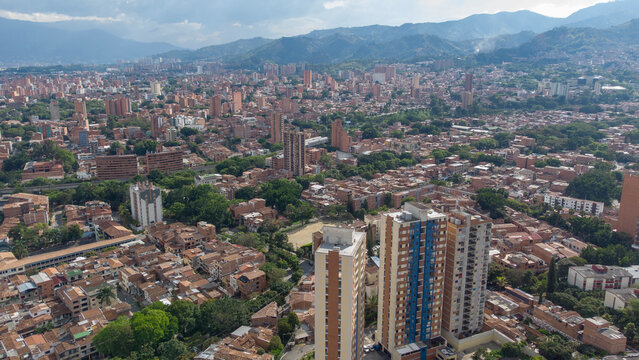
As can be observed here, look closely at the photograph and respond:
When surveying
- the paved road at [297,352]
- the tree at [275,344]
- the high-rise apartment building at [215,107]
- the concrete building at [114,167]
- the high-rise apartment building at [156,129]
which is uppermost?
the high-rise apartment building at [215,107]

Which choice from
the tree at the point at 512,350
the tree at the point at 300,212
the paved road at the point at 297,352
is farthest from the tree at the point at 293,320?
the tree at the point at 300,212

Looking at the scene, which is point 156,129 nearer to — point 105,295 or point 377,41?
point 105,295

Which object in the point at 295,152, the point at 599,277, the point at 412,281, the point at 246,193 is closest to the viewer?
the point at 412,281

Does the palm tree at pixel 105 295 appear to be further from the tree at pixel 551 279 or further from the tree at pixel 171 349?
the tree at pixel 551 279

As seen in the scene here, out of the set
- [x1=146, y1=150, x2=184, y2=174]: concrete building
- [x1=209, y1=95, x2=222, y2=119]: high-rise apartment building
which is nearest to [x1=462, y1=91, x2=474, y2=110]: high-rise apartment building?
[x1=209, y1=95, x2=222, y2=119]: high-rise apartment building

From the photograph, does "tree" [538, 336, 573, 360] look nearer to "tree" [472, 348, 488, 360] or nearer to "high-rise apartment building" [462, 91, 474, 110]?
"tree" [472, 348, 488, 360]

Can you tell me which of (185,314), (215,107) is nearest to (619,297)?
(185,314)

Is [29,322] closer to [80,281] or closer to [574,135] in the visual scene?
[80,281]
